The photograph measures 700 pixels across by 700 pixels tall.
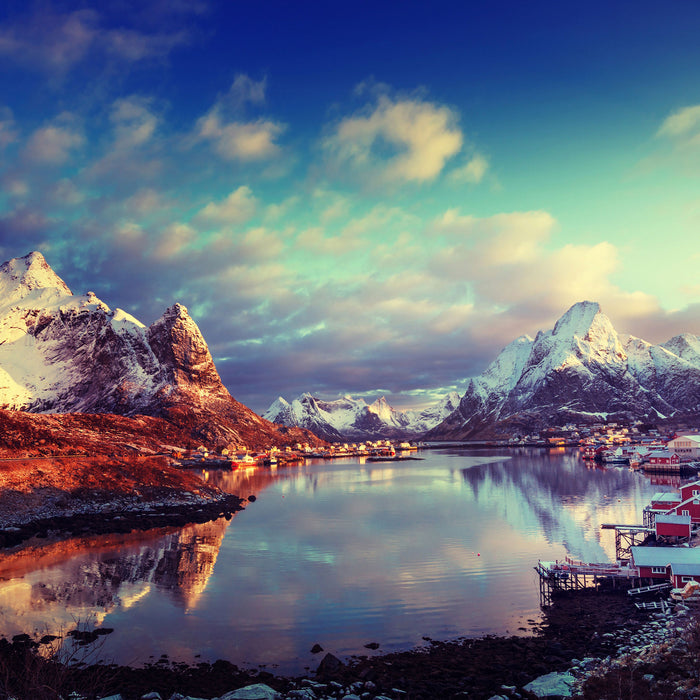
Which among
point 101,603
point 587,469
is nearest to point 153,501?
point 101,603

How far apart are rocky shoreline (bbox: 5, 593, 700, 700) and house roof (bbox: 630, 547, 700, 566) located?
24.3ft

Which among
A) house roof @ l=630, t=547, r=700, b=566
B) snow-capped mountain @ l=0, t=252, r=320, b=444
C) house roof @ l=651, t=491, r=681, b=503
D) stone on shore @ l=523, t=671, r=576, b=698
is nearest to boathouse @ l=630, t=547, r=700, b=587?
house roof @ l=630, t=547, r=700, b=566

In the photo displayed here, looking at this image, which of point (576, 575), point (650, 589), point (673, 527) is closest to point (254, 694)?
point (576, 575)

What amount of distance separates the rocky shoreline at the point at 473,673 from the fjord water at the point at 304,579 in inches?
66.8

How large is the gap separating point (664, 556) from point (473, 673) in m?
21.2

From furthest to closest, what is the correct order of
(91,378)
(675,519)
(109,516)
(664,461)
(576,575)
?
1. (91,378)
2. (664,461)
3. (109,516)
4. (675,519)
5. (576,575)

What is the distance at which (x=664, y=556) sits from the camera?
3597cm

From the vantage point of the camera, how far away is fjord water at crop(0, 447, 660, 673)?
90.9ft

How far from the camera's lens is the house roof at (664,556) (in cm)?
3500

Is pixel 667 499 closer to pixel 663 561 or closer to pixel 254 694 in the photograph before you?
pixel 663 561

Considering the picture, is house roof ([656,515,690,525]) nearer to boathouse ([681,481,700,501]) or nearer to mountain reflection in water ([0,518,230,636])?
boathouse ([681,481,700,501])

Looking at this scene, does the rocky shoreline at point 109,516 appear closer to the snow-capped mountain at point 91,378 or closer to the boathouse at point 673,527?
the boathouse at point 673,527

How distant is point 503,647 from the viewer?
25.8 meters

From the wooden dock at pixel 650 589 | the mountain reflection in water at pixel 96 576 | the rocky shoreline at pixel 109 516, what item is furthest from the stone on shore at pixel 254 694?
the rocky shoreline at pixel 109 516
